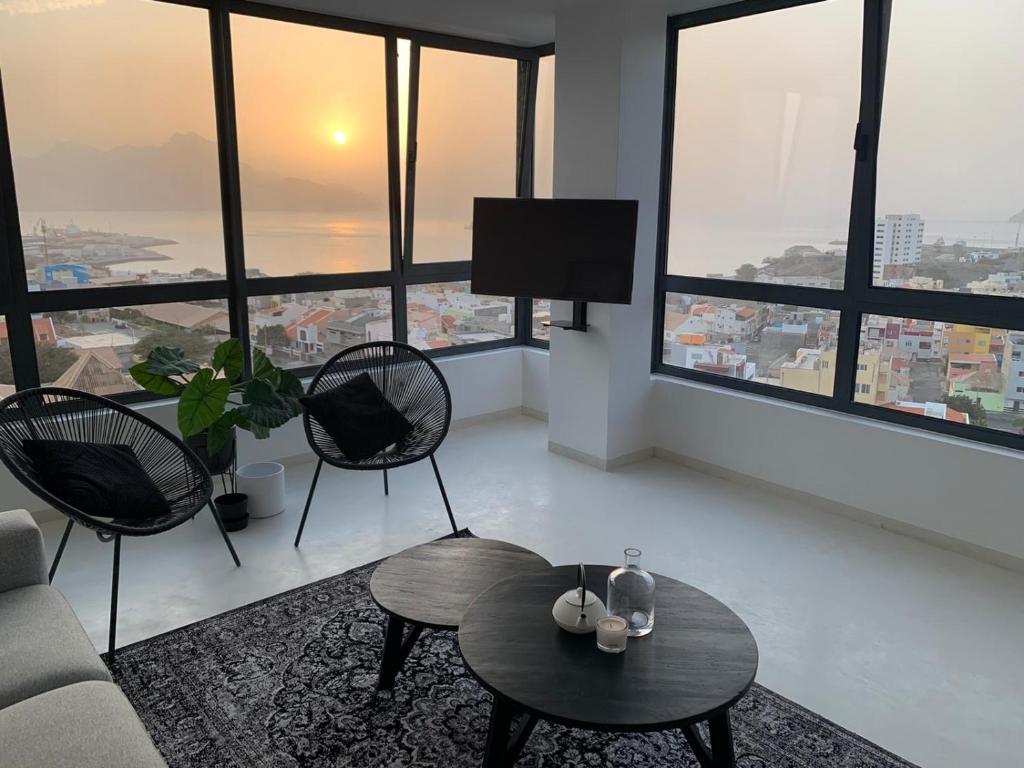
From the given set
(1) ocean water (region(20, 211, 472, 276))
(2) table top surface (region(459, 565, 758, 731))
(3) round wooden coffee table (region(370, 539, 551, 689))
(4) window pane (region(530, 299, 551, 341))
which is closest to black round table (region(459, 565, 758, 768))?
(2) table top surface (region(459, 565, 758, 731))

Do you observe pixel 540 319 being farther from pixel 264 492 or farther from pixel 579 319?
pixel 264 492

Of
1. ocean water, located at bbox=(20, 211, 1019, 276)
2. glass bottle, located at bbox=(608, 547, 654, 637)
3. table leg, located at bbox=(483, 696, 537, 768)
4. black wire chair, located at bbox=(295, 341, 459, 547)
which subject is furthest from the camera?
ocean water, located at bbox=(20, 211, 1019, 276)

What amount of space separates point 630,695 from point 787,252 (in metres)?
3.10

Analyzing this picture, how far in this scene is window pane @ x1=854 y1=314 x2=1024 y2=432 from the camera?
357cm

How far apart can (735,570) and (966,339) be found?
156 centimetres

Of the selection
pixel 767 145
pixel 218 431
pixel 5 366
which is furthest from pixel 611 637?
pixel 5 366

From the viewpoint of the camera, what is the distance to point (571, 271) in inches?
170

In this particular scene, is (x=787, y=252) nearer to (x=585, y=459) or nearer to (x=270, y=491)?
(x=585, y=459)

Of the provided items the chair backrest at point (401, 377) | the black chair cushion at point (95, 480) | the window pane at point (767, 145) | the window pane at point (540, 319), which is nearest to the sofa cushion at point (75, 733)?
the black chair cushion at point (95, 480)

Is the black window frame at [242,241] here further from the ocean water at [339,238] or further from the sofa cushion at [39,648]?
the sofa cushion at [39,648]

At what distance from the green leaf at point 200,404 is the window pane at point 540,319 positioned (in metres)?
2.79

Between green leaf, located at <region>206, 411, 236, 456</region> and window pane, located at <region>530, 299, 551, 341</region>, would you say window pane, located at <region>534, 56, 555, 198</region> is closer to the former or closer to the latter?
window pane, located at <region>530, 299, 551, 341</region>

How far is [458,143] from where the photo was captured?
213 inches

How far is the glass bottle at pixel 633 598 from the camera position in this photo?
2152 mm
